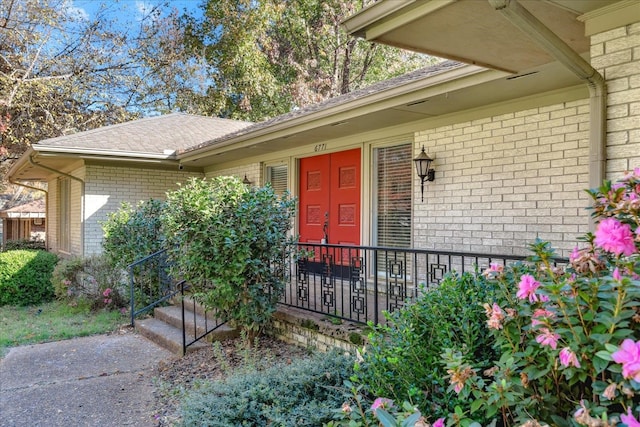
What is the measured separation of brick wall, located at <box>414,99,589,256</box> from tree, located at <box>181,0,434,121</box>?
43.2 ft

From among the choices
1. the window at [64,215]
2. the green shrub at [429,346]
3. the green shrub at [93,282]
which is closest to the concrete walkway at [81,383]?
the green shrub at [93,282]

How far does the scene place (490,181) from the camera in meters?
4.95

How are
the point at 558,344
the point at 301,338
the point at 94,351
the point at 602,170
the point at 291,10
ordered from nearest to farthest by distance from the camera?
1. the point at 558,344
2. the point at 602,170
3. the point at 301,338
4. the point at 94,351
5. the point at 291,10

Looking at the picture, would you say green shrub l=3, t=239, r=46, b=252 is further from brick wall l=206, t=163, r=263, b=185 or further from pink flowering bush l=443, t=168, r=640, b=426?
pink flowering bush l=443, t=168, r=640, b=426

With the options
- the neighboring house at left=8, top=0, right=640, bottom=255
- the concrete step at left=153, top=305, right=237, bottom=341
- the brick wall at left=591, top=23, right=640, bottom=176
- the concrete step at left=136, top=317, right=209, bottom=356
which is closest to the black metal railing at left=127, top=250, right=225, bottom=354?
the concrete step at left=153, top=305, right=237, bottom=341

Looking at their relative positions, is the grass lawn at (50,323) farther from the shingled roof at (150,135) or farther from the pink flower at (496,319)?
the pink flower at (496,319)

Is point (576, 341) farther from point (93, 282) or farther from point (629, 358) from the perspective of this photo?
point (93, 282)

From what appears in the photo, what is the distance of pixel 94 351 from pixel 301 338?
102 inches

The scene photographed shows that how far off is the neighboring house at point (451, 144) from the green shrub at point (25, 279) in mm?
817

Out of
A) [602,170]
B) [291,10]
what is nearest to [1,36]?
[291,10]

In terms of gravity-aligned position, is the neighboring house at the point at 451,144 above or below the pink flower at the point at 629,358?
above

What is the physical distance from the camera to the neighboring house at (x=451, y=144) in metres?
2.74

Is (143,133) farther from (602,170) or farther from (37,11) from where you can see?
(602,170)

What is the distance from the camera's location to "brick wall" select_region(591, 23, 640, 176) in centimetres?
271
